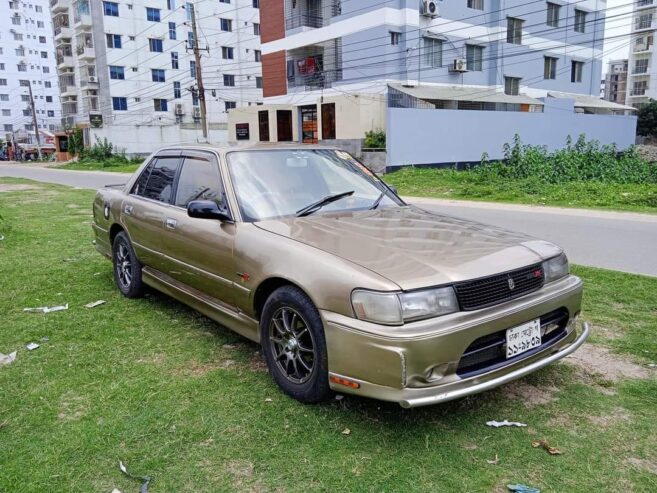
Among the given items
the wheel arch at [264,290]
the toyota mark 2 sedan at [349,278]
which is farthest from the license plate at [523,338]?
the wheel arch at [264,290]

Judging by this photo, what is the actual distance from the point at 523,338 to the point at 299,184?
6.77 feet

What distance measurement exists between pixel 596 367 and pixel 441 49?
28.1 m

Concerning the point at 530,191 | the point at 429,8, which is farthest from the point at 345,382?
the point at 429,8

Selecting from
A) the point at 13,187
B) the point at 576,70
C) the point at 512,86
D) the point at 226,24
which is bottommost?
the point at 13,187

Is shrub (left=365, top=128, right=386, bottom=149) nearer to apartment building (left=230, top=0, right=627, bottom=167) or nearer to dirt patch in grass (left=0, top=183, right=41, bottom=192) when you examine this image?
apartment building (left=230, top=0, right=627, bottom=167)

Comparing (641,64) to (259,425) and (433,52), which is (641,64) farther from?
(259,425)

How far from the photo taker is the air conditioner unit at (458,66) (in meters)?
29.4

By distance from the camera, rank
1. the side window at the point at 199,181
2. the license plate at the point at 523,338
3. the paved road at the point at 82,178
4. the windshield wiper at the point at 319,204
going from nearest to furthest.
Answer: the license plate at the point at 523,338 < the windshield wiper at the point at 319,204 < the side window at the point at 199,181 < the paved road at the point at 82,178

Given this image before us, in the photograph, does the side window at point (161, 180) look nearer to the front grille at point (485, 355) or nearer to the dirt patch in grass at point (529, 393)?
the front grille at point (485, 355)

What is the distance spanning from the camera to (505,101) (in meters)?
29.6

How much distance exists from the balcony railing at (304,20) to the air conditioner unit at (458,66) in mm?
A: 8470

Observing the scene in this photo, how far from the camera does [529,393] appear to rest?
3590 millimetres

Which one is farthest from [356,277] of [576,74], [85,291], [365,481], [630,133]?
[576,74]

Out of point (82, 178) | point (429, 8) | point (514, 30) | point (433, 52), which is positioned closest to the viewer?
point (82, 178)
